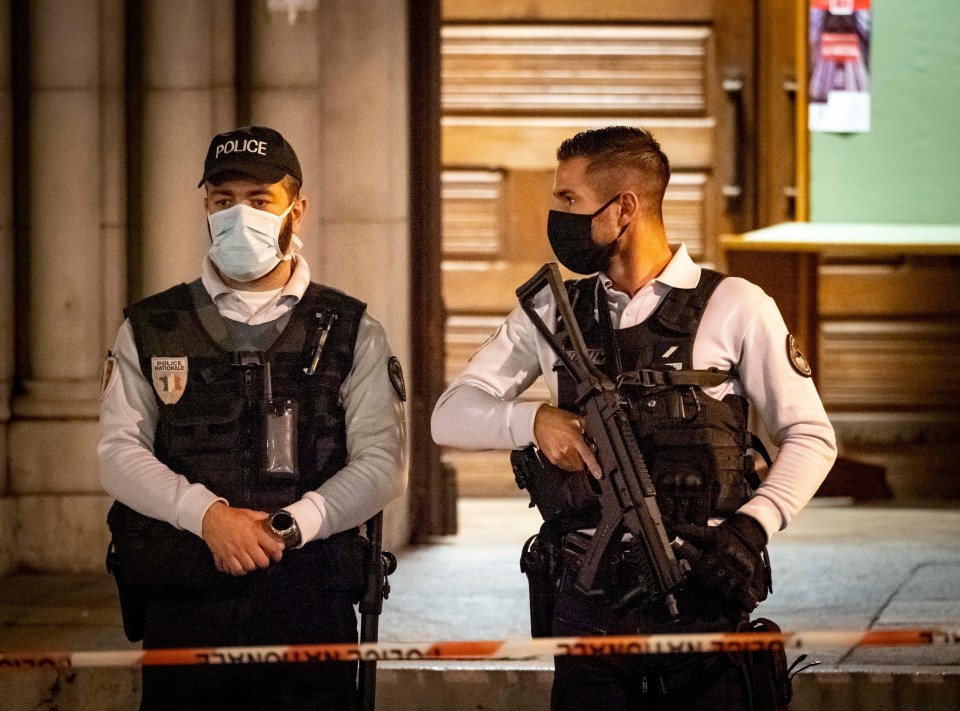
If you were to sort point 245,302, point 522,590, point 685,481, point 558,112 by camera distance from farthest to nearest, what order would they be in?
point 558,112
point 522,590
point 245,302
point 685,481

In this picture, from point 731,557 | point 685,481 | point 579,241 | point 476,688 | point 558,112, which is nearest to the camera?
point 731,557

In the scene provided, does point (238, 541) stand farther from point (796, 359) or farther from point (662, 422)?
point (796, 359)

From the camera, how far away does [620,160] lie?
3234mm

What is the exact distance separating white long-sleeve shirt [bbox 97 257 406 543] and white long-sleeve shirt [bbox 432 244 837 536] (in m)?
0.15

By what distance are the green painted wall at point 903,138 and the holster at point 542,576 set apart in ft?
16.7

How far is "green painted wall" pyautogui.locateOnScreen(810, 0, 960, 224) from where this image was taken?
7.73 meters

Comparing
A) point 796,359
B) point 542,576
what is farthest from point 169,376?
point 796,359

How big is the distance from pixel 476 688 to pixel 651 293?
1889 mm

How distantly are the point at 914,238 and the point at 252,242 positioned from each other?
549 cm

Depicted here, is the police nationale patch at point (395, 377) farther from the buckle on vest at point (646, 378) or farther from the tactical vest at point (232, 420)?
the buckle on vest at point (646, 378)

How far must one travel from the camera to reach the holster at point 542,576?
3207 millimetres

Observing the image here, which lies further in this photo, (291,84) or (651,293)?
(291,84)

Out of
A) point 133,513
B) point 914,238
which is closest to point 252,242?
point 133,513

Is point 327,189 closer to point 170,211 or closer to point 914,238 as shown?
point 170,211
